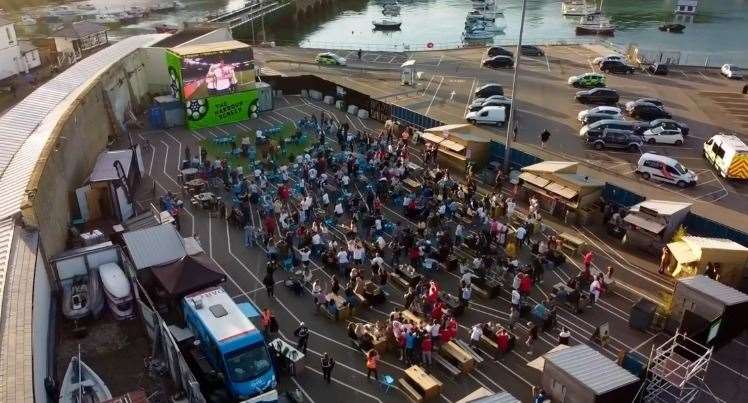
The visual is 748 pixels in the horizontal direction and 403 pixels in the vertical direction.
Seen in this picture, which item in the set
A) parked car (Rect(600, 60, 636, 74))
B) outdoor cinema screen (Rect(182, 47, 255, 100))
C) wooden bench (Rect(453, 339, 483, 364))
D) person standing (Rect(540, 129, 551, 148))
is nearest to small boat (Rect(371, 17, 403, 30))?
parked car (Rect(600, 60, 636, 74))

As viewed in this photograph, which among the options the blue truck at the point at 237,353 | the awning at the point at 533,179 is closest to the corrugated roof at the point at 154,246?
the blue truck at the point at 237,353

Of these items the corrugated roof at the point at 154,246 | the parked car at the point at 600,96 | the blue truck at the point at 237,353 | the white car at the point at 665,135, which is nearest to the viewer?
the blue truck at the point at 237,353

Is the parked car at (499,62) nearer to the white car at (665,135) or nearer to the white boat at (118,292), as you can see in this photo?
the white car at (665,135)

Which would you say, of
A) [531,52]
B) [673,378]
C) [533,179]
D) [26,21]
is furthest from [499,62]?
[26,21]

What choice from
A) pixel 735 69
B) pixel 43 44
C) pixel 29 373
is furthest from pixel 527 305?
pixel 43 44

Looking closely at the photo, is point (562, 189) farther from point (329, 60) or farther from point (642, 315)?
point (329, 60)

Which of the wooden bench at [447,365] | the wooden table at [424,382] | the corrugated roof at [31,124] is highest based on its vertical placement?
the corrugated roof at [31,124]
